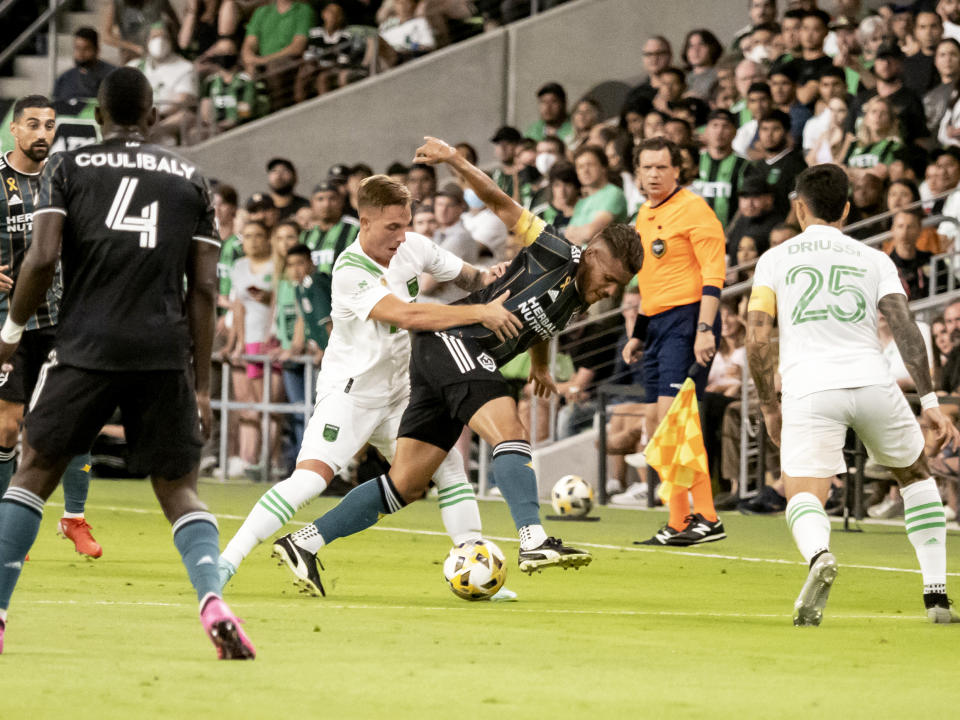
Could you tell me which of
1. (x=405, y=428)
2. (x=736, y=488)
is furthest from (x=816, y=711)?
(x=736, y=488)

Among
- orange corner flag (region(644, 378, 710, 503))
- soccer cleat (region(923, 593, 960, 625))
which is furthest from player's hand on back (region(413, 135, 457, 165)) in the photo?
orange corner flag (region(644, 378, 710, 503))

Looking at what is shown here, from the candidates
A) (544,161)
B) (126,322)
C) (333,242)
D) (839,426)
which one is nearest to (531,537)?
(839,426)

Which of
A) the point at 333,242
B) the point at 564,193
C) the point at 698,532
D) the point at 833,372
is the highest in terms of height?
the point at 564,193

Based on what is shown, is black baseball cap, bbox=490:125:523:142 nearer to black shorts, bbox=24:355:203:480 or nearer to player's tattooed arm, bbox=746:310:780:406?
player's tattooed arm, bbox=746:310:780:406

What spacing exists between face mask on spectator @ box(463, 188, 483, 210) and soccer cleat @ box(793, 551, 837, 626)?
1087 centimetres

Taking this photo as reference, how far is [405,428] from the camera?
8859 millimetres

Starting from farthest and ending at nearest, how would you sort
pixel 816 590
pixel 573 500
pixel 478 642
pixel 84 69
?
pixel 84 69, pixel 573 500, pixel 816 590, pixel 478 642

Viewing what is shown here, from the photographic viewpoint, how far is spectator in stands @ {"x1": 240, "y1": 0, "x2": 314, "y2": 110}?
23219 millimetres

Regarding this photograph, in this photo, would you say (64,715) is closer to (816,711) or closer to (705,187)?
(816,711)

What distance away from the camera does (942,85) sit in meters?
16.0

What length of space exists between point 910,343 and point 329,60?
660 inches

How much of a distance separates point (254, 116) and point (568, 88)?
4.57m

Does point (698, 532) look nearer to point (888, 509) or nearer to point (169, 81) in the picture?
point (888, 509)

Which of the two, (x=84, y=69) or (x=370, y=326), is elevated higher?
(x=84, y=69)
